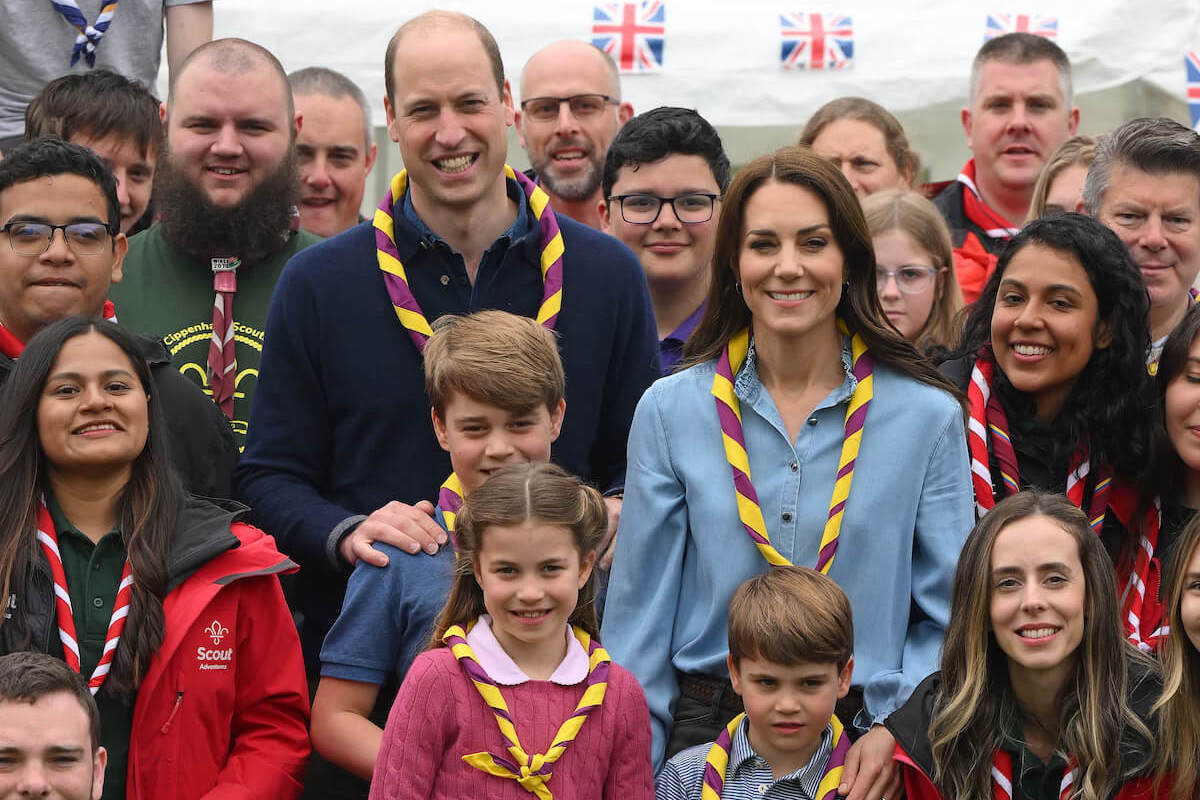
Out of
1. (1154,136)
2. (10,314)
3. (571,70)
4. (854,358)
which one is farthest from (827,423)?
(571,70)

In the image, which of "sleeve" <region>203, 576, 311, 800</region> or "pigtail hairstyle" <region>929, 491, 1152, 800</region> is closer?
"pigtail hairstyle" <region>929, 491, 1152, 800</region>

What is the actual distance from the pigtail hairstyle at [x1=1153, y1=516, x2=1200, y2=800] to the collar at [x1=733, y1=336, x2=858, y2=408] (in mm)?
914

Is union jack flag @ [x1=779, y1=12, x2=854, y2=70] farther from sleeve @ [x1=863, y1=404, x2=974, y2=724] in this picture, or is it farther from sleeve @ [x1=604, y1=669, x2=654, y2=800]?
sleeve @ [x1=604, y1=669, x2=654, y2=800]

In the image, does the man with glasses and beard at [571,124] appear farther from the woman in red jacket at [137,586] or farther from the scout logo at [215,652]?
the scout logo at [215,652]

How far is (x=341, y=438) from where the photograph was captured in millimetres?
5273

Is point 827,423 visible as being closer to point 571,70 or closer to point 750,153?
point 571,70

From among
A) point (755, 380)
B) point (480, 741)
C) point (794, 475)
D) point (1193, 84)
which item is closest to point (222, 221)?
point (755, 380)

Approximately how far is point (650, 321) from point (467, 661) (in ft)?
5.21

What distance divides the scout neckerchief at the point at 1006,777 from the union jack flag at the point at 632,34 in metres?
4.81

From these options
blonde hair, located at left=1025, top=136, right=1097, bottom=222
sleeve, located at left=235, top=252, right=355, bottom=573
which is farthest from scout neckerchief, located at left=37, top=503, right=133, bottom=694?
blonde hair, located at left=1025, top=136, right=1097, bottom=222

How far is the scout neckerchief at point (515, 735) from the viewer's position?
4145mm

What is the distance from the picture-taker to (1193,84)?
8.32m

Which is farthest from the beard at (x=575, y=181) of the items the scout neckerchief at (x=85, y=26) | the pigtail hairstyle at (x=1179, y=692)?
the pigtail hairstyle at (x=1179, y=692)

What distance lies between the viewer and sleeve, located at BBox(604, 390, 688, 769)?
4617 millimetres
